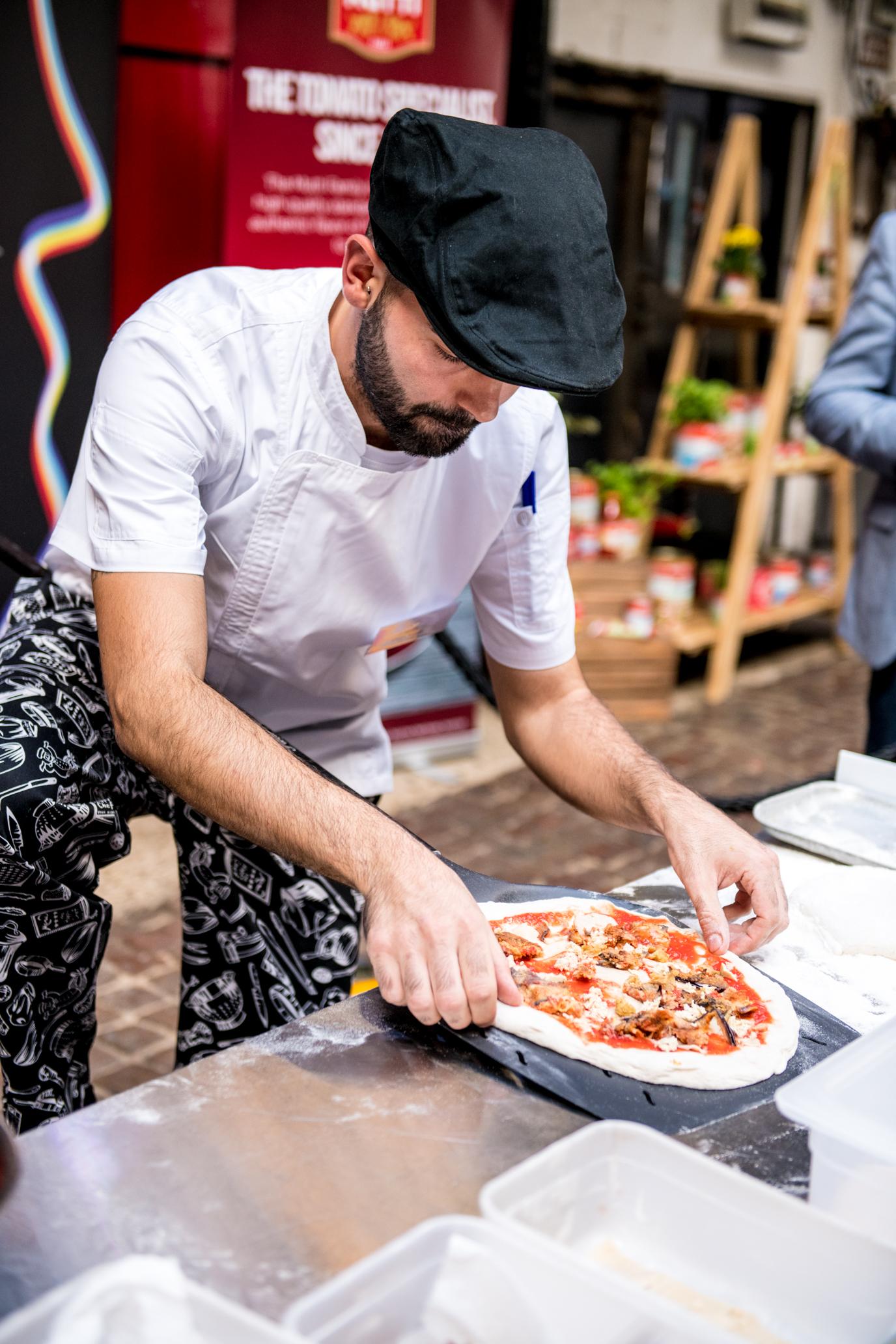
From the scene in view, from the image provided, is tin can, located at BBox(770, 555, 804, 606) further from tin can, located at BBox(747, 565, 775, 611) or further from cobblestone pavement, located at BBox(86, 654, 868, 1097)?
cobblestone pavement, located at BBox(86, 654, 868, 1097)

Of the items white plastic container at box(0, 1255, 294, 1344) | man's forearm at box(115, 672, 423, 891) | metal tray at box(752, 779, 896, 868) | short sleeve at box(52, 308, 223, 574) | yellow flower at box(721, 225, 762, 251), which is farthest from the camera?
yellow flower at box(721, 225, 762, 251)

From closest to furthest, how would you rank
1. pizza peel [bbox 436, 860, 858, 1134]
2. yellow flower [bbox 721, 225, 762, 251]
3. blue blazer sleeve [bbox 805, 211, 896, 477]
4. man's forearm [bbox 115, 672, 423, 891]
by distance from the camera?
1. pizza peel [bbox 436, 860, 858, 1134]
2. man's forearm [bbox 115, 672, 423, 891]
3. blue blazer sleeve [bbox 805, 211, 896, 477]
4. yellow flower [bbox 721, 225, 762, 251]

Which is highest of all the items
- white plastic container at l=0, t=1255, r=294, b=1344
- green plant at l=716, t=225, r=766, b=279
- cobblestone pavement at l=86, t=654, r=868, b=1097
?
green plant at l=716, t=225, r=766, b=279

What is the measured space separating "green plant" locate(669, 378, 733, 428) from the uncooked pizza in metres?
4.35

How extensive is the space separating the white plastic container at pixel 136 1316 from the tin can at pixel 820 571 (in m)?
6.38

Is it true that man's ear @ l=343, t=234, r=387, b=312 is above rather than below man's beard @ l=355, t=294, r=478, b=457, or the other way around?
above

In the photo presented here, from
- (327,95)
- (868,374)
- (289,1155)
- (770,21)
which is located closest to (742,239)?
(770,21)

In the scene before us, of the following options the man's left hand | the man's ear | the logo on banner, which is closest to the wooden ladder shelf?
the logo on banner

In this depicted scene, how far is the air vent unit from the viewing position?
6.50 metres

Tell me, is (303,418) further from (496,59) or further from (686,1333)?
(496,59)

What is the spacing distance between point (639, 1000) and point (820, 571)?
18.4 ft

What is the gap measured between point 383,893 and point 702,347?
620 centimetres

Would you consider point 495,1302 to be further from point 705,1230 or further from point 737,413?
point 737,413

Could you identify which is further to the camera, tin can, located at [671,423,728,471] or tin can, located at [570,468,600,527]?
tin can, located at [671,423,728,471]
